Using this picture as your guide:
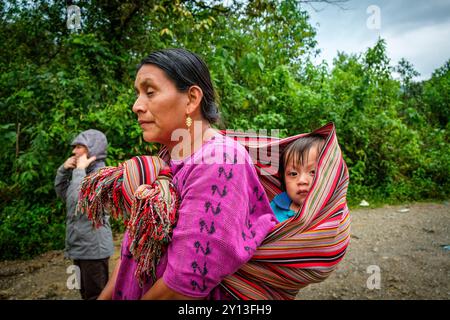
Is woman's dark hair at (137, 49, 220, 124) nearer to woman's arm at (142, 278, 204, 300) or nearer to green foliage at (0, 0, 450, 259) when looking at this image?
woman's arm at (142, 278, 204, 300)

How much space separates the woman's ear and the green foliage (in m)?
2.95

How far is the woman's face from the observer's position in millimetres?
1164

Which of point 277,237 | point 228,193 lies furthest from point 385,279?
point 228,193

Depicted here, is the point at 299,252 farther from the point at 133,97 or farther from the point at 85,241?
the point at 133,97

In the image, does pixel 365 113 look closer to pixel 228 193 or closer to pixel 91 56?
pixel 91 56

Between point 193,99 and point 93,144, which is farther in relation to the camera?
point 93,144

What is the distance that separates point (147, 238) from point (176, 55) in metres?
0.67

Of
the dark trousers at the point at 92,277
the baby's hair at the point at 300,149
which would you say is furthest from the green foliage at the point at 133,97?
the baby's hair at the point at 300,149

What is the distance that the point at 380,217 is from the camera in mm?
5941

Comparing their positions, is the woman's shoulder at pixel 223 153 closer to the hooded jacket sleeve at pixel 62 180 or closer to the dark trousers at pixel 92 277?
the dark trousers at pixel 92 277

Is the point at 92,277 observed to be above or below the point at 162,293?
below

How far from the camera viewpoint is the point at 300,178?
1.48 metres

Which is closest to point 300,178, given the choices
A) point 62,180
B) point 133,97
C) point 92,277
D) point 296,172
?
point 296,172

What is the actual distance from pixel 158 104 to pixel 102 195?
41 cm
